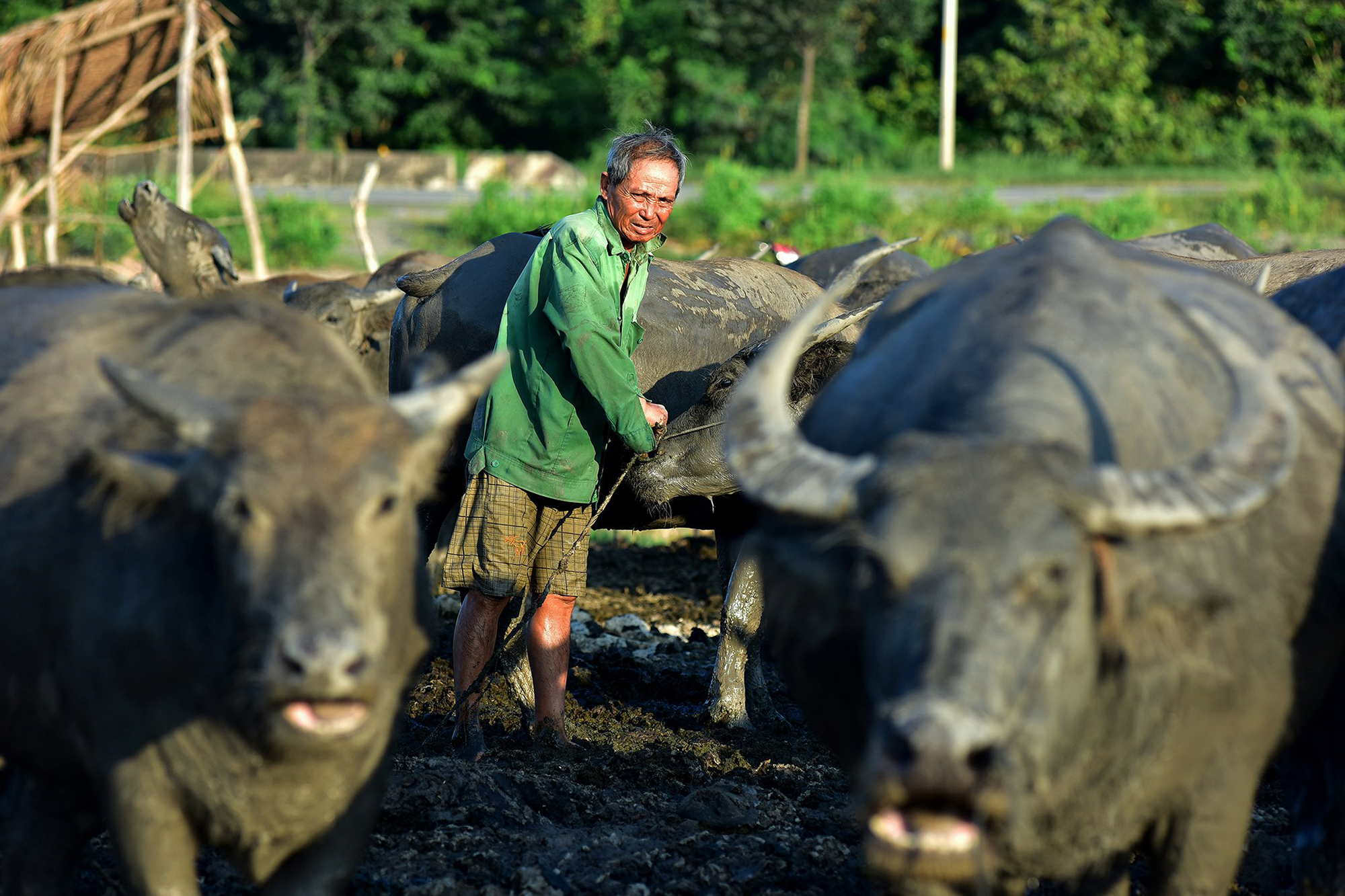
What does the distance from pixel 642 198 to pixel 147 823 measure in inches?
121

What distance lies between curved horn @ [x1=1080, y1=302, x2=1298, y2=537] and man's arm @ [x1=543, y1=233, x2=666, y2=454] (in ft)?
8.43

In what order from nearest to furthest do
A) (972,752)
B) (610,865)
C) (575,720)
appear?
(972,752), (610,865), (575,720)

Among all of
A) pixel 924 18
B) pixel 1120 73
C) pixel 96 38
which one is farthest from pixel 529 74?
pixel 96 38

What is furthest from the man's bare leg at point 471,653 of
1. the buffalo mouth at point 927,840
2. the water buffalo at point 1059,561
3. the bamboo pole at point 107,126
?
the bamboo pole at point 107,126

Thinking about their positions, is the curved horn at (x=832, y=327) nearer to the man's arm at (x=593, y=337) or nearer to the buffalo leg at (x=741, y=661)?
the buffalo leg at (x=741, y=661)

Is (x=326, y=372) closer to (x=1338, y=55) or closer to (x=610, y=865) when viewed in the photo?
(x=610, y=865)

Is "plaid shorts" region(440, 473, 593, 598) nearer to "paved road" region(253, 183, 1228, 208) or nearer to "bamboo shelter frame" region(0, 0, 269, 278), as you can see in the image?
"bamboo shelter frame" region(0, 0, 269, 278)

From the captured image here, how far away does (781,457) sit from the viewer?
3.11 metres

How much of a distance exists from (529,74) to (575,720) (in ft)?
112

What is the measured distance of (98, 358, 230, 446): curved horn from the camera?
10.2 ft

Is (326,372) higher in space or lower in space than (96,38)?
lower

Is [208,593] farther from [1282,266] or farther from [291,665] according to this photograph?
[1282,266]

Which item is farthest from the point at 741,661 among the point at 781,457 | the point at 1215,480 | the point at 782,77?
the point at 782,77

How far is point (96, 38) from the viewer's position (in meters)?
14.9
